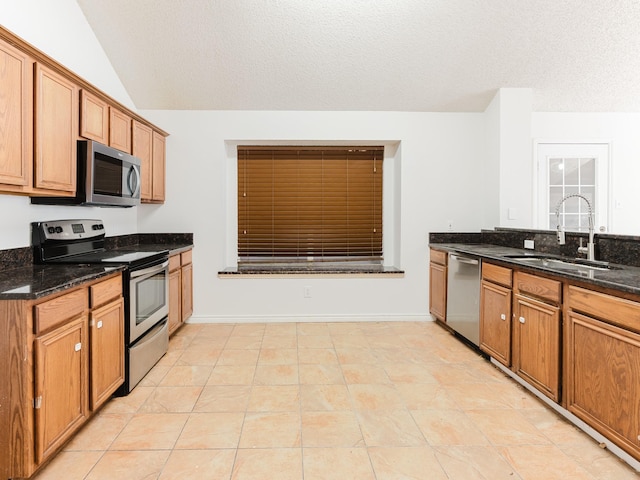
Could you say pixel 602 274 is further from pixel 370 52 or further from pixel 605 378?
pixel 370 52

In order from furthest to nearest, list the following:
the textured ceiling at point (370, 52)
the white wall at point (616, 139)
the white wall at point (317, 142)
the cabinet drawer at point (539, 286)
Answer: the white wall at point (616, 139)
the white wall at point (317, 142)
the textured ceiling at point (370, 52)
the cabinet drawer at point (539, 286)

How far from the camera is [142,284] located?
9.04 feet

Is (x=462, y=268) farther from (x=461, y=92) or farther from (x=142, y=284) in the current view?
(x=142, y=284)

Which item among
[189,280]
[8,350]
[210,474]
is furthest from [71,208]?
[210,474]

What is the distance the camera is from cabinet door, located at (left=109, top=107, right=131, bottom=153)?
295 centimetres

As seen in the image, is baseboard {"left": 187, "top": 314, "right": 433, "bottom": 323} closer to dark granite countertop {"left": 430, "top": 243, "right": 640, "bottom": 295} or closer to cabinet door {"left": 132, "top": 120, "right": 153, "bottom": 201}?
cabinet door {"left": 132, "top": 120, "right": 153, "bottom": 201}

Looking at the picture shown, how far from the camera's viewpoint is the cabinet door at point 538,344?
2.23m

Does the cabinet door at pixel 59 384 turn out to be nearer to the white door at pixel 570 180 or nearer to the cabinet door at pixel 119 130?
the cabinet door at pixel 119 130

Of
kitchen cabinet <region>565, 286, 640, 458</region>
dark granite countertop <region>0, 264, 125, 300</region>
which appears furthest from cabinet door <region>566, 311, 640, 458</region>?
dark granite countertop <region>0, 264, 125, 300</region>

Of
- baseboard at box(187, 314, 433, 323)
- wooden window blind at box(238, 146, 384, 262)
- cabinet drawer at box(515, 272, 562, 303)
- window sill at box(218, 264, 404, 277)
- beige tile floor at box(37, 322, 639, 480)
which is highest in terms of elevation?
wooden window blind at box(238, 146, 384, 262)

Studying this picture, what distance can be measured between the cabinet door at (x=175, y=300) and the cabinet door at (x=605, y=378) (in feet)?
10.1

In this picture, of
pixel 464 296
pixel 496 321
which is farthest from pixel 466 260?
pixel 496 321

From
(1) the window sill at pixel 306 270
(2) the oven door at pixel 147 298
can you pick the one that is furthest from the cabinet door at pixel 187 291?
(2) the oven door at pixel 147 298

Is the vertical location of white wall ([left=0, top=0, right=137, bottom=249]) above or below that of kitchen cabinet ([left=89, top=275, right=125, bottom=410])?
above
